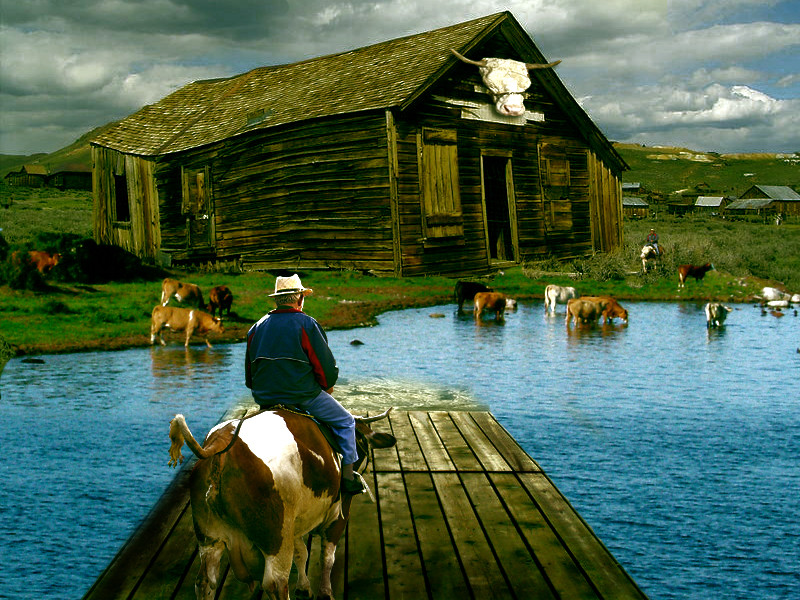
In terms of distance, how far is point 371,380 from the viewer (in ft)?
50.7

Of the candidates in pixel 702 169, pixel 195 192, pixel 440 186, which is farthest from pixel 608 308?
pixel 702 169

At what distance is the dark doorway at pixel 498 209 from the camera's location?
2492cm

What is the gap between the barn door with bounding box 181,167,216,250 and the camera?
88.3ft

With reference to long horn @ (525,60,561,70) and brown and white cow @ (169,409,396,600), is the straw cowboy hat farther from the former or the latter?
long horn @ (525,60,561,70)

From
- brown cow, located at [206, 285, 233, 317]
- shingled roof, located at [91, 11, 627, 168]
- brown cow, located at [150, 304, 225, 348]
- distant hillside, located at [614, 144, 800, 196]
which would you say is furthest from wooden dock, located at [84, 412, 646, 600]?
distant hillside, located at [614, 144, 800, 196]

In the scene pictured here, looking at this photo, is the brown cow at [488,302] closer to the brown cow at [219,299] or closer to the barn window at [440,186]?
the barn window at [440,186]

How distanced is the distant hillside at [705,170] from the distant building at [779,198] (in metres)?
7.87

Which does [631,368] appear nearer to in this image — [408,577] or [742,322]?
[742,322]

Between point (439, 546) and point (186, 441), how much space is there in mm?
2547

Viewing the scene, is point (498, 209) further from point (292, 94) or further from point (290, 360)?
point (290, 360)

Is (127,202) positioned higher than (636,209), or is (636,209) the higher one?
(636,209)

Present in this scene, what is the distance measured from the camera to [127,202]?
33500 millimetres

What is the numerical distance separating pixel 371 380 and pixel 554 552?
9.70 m

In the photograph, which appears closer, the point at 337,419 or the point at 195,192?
the point at 337,419
